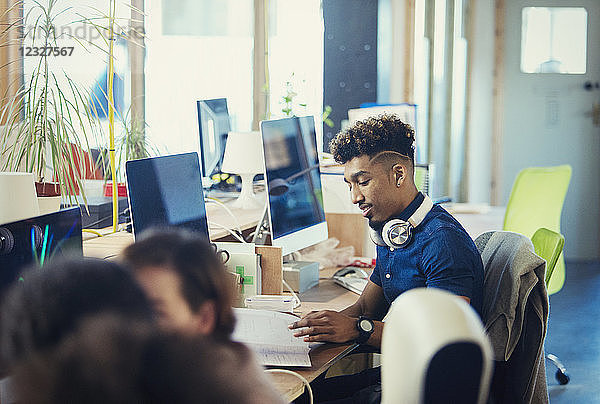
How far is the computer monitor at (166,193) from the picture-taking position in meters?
1.96

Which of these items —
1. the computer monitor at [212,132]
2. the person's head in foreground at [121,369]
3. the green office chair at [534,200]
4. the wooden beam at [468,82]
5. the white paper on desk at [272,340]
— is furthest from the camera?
the wooden beam at [468,82]

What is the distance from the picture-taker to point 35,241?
145 centimetres

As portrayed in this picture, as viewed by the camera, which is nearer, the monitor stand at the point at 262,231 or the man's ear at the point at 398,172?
the man's ear at the point at 398,172

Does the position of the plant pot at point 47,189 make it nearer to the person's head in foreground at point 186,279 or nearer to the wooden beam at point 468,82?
the person's head in foreground at point 186,279

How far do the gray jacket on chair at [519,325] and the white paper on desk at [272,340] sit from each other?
53 centimetres

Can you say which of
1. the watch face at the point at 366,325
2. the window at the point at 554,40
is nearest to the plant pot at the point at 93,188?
the watch face at the point at 366,325

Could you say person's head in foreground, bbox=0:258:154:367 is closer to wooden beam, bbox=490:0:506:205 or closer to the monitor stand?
the monitor stand

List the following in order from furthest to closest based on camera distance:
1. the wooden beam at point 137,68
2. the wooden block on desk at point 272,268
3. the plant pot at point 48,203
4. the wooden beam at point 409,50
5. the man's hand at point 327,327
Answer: the wooden beam at point 409,50 < the wooden beam at point 137,68 < the wooden block on desk at point 272,268 < the plant pot at point 48,203 < the man's hand at point 327,327

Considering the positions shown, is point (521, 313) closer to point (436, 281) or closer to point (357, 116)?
point (436, 281)

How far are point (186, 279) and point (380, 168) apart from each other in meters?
1.28

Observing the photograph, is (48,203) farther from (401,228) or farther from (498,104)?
(498,104)

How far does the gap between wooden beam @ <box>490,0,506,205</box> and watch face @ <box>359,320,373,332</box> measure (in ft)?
16.8

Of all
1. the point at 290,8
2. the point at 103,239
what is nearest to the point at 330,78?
the point at 290,8

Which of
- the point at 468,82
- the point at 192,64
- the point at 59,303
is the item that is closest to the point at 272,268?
the point at 59,303
